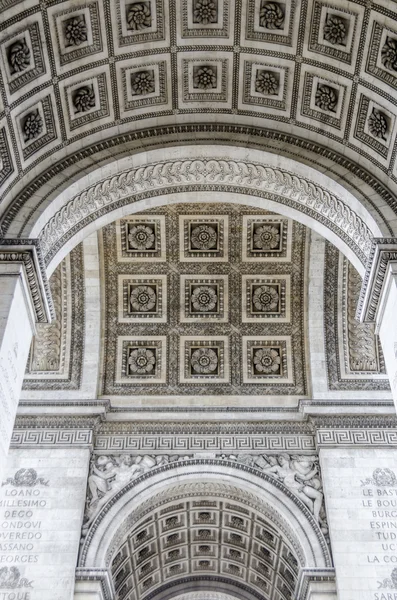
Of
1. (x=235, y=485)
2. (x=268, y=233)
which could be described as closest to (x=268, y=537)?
(x=235, y=485)

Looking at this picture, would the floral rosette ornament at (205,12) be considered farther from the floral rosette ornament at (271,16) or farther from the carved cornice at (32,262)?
the carved cornice at (32,262)

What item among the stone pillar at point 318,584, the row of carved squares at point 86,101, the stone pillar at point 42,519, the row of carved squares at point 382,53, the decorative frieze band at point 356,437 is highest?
the row of carved squares at point 86,101

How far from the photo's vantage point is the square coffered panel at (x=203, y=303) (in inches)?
744

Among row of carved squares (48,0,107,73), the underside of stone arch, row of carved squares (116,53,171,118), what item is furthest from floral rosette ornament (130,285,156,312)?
row of carved squares (48,0,107,73)

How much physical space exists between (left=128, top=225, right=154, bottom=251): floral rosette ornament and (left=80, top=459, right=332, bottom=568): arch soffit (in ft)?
19.0

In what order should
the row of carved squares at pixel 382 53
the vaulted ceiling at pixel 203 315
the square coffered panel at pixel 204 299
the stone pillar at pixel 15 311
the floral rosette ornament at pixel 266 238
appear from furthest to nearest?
the square coffered panel at pixel 204 299, the floral rosette ornament at pixel 266 238, the vaulted ceiling at pixel 203 315, the row of carved squares at pixel 382 53, the stone pillar at pixel 15 311

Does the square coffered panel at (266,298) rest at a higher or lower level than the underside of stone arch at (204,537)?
higher

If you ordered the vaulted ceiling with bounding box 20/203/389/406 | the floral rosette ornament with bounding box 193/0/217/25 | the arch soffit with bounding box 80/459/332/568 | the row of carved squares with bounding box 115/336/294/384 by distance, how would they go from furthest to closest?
the row of carved squares with bounding box 115/336/294/384
the vaulted ceiling with bounding box 20/203/389/406
the arch soffit with bounding box 80/459/332/568
the floral rosette ornament with bounding box 193/0/217/25

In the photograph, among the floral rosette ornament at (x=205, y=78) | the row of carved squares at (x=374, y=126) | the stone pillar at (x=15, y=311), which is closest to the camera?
the stone pillar at (x=15, y=311)

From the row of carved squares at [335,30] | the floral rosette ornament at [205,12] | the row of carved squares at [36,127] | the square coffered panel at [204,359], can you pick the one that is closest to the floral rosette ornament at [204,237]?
the square coffered panel at [204,359]

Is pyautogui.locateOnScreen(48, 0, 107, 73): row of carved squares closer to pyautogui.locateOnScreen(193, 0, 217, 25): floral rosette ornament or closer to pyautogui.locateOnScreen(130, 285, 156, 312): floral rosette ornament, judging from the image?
pyautogui.locateOnScreen(193, 0, 217, 25): floral rosette ornament

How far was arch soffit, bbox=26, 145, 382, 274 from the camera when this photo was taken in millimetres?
12773

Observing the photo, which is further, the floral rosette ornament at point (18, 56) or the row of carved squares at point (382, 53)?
the row of carved squares at point (382, 53)

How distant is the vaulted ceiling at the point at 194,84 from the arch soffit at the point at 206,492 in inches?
309
